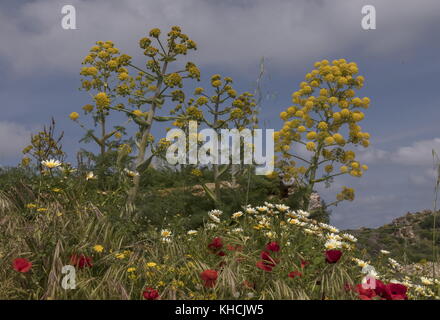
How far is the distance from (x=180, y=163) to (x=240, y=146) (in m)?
1.69

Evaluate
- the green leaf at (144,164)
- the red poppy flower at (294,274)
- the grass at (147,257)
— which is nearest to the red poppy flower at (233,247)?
the grass at (147,257)

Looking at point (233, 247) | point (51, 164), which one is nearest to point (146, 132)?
point (51, 164)

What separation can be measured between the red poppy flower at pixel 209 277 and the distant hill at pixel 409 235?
8.82 meters

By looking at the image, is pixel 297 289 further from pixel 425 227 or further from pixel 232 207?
pixel 425 227

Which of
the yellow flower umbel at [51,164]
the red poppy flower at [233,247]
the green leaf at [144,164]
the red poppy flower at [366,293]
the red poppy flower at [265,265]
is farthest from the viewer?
the green leaf at [144,164]

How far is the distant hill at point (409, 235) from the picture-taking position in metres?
13.6

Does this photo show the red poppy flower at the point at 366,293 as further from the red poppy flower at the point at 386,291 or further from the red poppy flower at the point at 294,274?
the red poppy flower at the point at 294,274

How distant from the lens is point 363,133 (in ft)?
39.2

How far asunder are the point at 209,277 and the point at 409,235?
1441 cm

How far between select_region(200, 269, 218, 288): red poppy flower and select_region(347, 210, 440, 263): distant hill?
8.82 m

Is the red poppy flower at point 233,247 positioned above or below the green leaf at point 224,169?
below

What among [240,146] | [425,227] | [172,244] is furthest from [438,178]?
[425,227]

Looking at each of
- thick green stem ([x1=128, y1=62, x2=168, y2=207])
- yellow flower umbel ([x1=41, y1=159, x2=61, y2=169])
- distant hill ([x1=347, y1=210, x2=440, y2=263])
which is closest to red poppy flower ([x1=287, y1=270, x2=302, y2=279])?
yellow flower umbel ([x1=41, y1=159, x2=61, y2=169])
